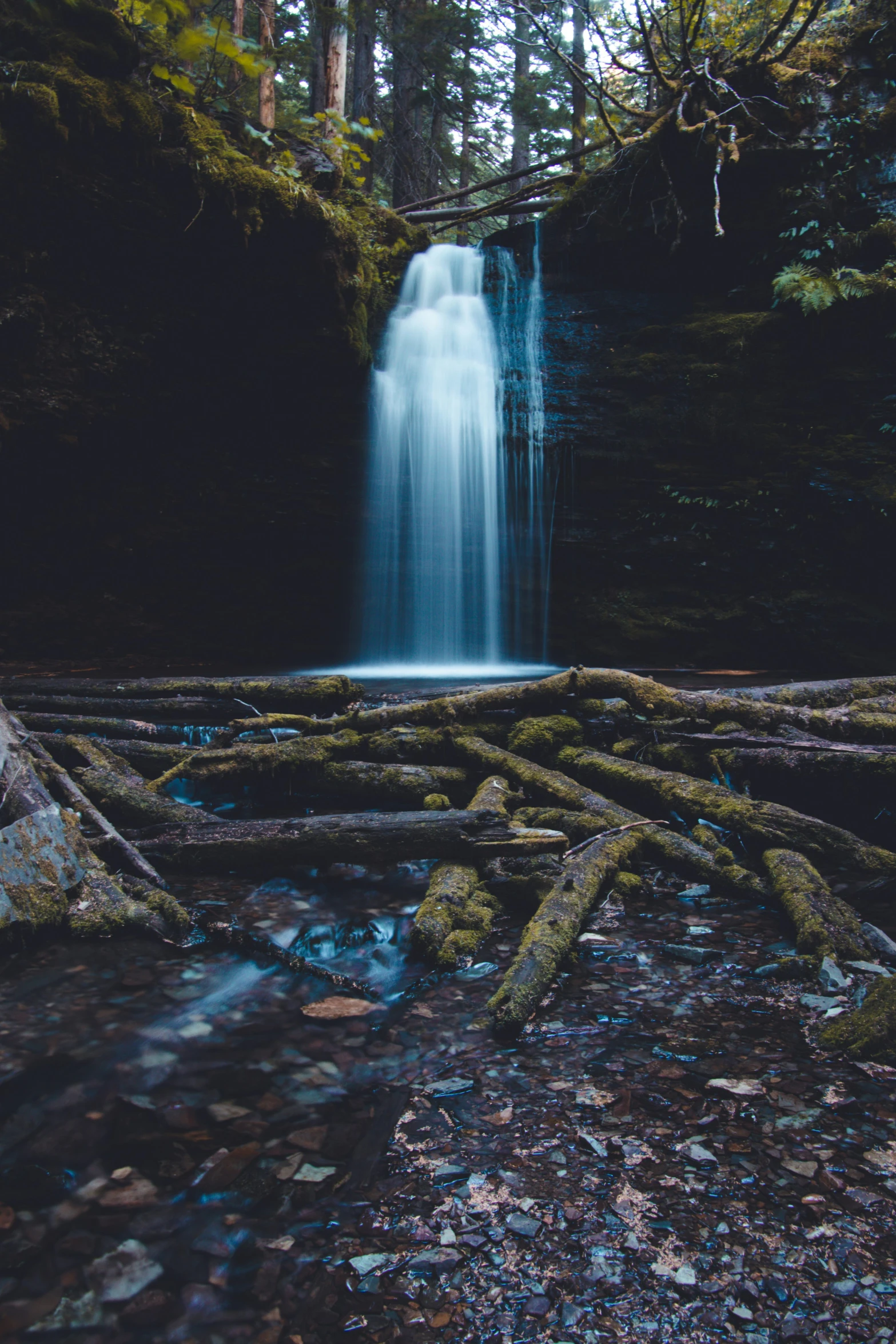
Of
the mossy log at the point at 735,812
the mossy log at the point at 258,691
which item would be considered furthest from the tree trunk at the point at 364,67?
the mossy log at the point at 735,812

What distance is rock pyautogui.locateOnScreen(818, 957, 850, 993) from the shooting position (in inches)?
105

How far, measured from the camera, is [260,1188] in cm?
184

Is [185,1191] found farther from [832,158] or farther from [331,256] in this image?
[832,158]

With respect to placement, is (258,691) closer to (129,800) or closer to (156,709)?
(156,709)

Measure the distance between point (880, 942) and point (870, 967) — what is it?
0.22m

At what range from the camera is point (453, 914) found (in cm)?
329

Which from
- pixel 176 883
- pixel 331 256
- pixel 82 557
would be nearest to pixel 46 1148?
pixel 176 883

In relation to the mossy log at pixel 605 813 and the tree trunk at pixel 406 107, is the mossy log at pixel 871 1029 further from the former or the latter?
the tree trunk at pixel 406 107

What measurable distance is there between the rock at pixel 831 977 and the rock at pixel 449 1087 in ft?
5.03

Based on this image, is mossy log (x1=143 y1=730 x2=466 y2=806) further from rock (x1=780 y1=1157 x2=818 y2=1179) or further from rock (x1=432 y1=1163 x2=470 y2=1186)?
rock (x1=780 y1=1157 x2=818 y2=1179)

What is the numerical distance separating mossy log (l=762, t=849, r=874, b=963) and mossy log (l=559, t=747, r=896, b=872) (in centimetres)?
24

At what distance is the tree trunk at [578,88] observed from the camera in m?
14.5

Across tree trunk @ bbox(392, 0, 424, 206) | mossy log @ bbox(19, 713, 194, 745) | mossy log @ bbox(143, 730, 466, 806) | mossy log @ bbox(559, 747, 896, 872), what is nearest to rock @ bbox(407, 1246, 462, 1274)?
mossy log @ bbox(559, 747, 896, 872)

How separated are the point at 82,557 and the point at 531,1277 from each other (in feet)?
41.3
